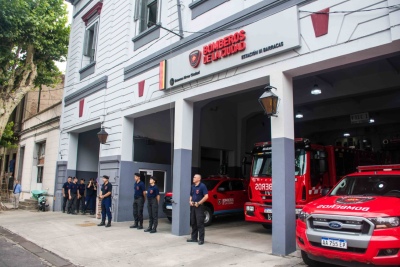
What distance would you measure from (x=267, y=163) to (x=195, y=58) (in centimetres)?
378

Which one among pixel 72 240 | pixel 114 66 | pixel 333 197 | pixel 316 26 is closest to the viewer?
pixel 333 197

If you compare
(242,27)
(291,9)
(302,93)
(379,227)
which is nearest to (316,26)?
(291,9)

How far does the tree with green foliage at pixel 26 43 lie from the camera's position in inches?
604

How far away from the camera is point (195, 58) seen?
9508 millimetres

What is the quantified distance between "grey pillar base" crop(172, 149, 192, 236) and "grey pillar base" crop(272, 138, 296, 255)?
10.5 ft

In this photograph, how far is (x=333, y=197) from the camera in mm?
6258

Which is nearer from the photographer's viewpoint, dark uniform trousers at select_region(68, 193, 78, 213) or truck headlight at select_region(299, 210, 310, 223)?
truck headlight at select_region(299, 210, 310, 223)

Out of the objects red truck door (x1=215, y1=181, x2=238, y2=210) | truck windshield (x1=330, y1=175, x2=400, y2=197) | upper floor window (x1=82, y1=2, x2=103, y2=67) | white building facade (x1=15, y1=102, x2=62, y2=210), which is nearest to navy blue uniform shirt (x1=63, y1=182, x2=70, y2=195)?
white building facade (x1=15, y1=102, x2=62, y2=210)

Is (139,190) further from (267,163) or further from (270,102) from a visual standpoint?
(270,102)

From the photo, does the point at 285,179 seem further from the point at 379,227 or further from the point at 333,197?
the point at 379,227

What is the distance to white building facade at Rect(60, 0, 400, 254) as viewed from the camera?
22.7 feet

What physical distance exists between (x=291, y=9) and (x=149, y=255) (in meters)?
6.30

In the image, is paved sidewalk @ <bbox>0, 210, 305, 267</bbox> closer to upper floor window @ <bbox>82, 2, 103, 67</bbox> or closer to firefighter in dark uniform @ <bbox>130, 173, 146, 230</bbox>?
firefighter in dark uniform @ <bbox>130, 173, 146, 230</bbox>

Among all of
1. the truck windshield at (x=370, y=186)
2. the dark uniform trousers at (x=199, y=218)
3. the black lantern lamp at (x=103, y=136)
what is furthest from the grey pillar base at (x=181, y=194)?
the truck windshield at (x=370, y=186)
